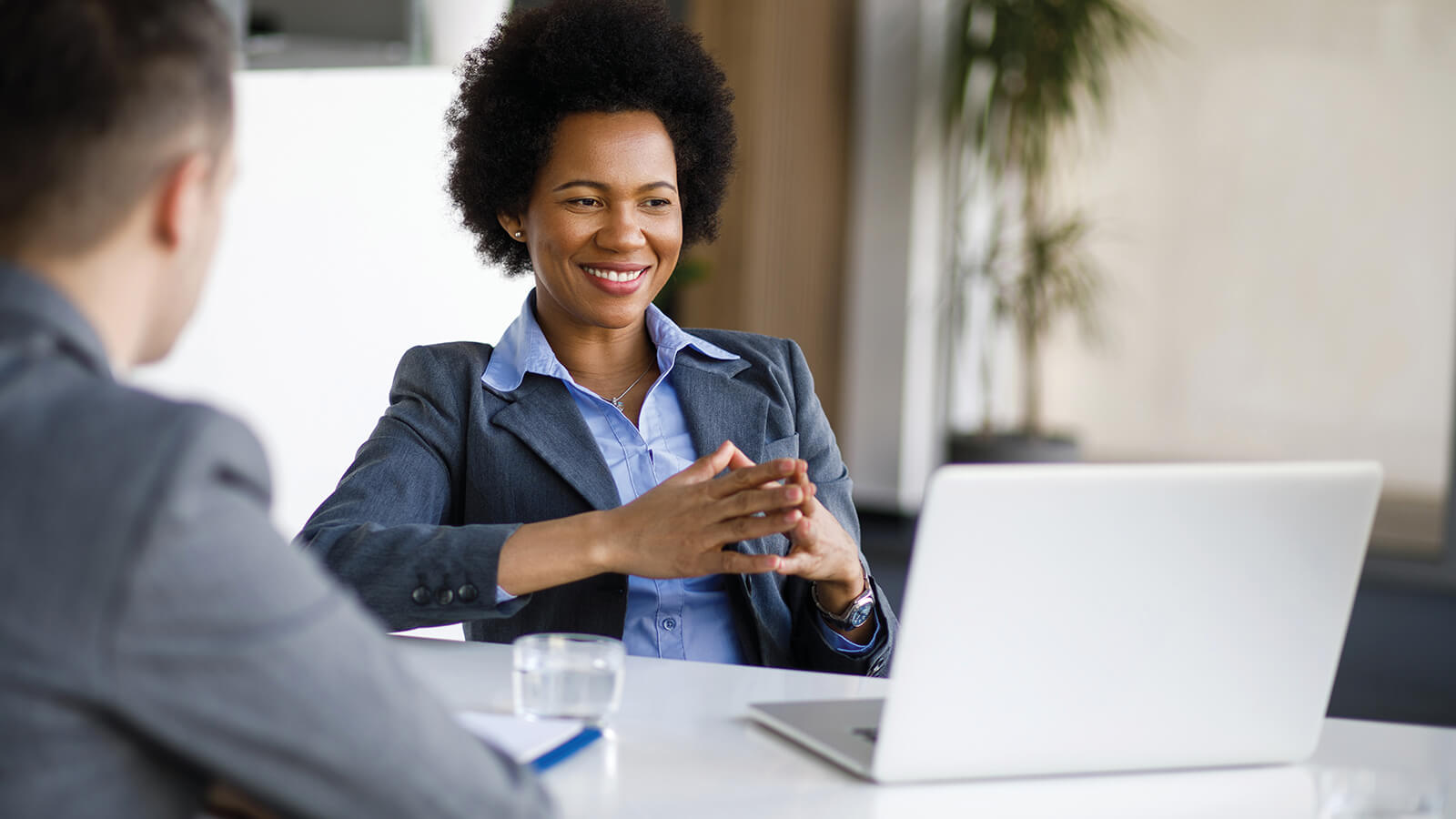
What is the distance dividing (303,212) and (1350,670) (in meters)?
3.32

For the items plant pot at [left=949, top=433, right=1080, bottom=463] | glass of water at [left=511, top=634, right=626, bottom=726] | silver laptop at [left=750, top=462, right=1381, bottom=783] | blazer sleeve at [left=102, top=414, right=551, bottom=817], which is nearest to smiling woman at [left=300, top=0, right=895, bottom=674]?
glass of water at [left=511, top=634, right=626, bottom=726]

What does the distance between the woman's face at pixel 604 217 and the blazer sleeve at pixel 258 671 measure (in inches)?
43.5

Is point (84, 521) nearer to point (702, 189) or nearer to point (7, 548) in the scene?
point (7, 548)

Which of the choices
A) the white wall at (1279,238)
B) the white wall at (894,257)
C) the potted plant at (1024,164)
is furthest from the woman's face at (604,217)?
the white wall at (1279,238)

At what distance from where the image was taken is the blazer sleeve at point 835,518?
1641mm

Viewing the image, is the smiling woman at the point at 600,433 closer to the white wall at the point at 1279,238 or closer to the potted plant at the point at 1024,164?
the potted plant at the point at 1024,164

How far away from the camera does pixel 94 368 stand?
721 millimetres

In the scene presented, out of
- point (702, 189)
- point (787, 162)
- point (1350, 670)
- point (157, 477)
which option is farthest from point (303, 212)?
point (1350, 670)

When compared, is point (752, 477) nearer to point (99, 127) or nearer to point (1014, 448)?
point (99, 127)

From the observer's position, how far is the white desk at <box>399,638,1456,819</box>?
0.97 metres

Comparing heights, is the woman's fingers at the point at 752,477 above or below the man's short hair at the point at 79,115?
below

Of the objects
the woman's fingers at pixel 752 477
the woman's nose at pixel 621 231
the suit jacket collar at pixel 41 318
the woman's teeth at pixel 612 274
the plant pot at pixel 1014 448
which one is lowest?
the plant pot at pixel 1014 448

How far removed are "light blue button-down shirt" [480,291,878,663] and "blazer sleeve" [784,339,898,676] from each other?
16mm

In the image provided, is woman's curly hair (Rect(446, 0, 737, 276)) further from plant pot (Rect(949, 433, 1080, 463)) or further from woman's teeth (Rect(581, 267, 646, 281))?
plant pot (Rect(949, 433, 1080, 463))
